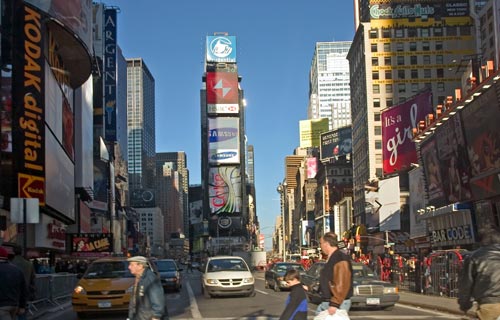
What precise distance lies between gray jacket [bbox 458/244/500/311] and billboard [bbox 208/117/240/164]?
142721mm

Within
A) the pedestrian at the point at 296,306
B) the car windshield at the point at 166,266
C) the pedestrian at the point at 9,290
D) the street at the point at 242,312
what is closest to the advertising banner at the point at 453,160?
the car windshield at the point at 166,266

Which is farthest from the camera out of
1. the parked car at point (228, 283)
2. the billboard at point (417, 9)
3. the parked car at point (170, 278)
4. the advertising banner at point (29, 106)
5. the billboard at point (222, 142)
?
the billboard at point (222, 142)

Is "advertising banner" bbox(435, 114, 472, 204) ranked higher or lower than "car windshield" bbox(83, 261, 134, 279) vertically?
higher

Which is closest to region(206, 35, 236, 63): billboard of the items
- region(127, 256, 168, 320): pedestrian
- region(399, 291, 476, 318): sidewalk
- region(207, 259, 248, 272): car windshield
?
region(207, 259, 248, 272): car windshield

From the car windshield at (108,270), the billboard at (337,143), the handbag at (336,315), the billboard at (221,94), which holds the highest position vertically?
the billboard at (221,94)

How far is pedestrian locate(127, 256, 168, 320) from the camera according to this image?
758cm

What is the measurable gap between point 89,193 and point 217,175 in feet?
267

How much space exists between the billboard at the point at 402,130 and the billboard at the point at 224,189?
84.9m

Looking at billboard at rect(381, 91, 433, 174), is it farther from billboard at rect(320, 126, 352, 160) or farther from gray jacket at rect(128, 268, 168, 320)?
billboard at rect(320, 126, 352, 160)

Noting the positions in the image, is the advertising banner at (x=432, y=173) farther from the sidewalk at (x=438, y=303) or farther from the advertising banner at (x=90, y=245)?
the advertising banner at (x=90, y=245)

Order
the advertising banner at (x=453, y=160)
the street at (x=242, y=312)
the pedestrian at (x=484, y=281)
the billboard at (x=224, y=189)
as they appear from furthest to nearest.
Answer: the billboard at (x=224, y=189)
the advertising banner at (x=453, y=160)
the street at (x=242, y=312)
the pedestrian at (x=484, y=281)

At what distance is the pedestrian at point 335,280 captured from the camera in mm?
7457

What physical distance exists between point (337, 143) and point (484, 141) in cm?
10653

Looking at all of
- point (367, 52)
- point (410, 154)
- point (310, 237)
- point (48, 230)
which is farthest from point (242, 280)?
point (310, 237)
